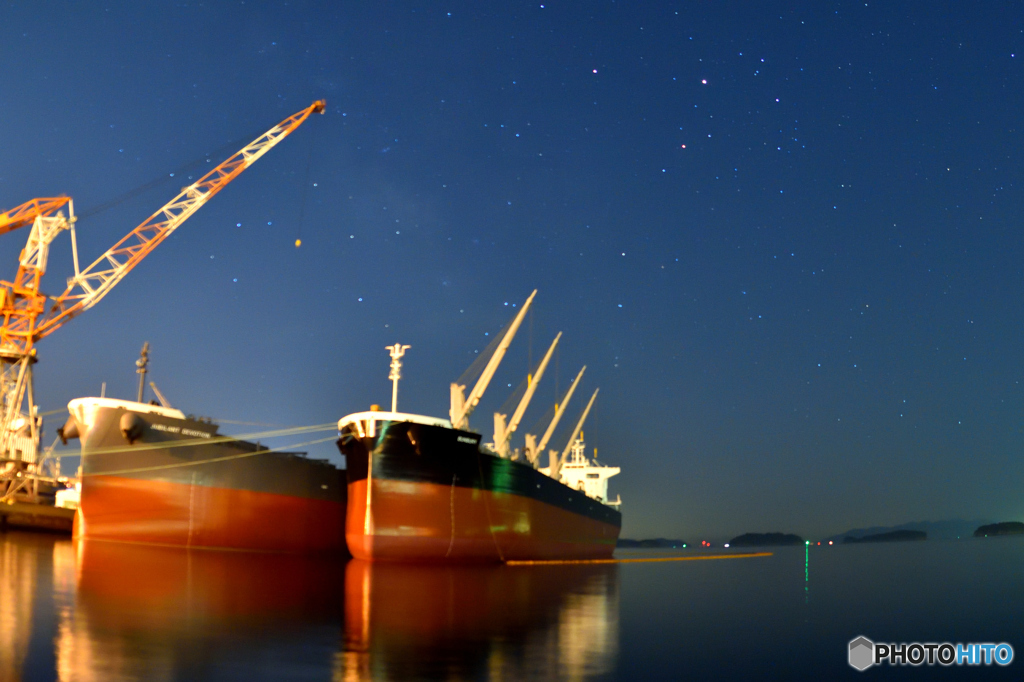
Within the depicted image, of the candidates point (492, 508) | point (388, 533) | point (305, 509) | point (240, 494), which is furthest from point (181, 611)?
point (305, 509)

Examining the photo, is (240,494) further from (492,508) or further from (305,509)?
(492,508)

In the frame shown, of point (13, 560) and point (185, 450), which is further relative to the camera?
point (185, 450)

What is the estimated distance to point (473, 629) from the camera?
11414 millimetres

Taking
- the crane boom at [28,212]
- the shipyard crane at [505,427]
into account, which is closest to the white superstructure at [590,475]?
the shipyard crane at [505,427]

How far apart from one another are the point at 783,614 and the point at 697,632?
4402 mm

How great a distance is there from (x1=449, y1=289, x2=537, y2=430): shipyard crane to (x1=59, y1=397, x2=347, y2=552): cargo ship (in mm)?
9279

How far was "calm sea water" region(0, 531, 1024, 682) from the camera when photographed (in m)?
8.30

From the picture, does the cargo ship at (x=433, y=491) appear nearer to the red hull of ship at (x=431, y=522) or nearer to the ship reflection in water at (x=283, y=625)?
the red hull of ship at (x=431, y=522)

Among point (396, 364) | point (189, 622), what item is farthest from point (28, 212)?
point (189, 622)

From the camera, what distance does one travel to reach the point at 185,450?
3023 cm

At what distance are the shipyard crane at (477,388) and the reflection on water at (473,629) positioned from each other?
11.1 m

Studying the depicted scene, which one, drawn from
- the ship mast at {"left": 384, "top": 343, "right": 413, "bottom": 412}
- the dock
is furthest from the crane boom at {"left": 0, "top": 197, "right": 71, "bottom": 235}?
the ship mast at {"left": 384, "top": 343, "right": 413, "bottom": 412}

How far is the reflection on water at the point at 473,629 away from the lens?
8.41 metres

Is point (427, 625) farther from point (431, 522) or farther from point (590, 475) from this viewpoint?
point (590, 475)
